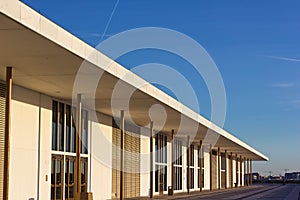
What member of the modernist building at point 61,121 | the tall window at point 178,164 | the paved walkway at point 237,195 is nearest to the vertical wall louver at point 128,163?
the modernist building at point 61,121

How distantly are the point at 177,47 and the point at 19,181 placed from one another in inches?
385

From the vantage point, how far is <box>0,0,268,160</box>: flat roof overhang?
15.5 m

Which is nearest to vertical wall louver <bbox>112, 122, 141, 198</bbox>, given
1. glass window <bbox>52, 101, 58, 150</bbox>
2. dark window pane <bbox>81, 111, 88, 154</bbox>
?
dark window pane <bbox>81, 111, 88, 154</bbox>

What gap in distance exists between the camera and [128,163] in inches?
1545

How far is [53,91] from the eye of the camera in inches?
1025

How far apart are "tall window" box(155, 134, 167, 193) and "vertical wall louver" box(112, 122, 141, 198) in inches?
174

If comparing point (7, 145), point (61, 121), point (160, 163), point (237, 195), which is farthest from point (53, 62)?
point (160, 163)

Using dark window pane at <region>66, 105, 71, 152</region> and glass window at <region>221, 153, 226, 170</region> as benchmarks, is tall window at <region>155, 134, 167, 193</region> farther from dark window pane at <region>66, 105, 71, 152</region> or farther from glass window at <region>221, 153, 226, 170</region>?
glass window at <region>221, 153, 226, 170</region>

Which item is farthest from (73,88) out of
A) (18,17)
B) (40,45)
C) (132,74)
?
(18,17)

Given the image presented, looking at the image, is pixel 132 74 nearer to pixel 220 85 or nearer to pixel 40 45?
pixel 40 45

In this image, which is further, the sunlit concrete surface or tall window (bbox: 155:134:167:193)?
tall window (bbox: 155:134:167:193)

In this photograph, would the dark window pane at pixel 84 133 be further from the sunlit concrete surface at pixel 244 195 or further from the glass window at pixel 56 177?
the sunlit concrete surface at pixel 244 195

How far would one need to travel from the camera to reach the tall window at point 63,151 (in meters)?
27.5

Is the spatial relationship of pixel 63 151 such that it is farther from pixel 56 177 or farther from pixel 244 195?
pixel 244 195
